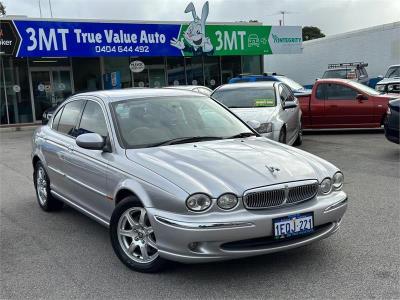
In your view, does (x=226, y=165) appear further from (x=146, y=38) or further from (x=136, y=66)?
(x=146, y=38)

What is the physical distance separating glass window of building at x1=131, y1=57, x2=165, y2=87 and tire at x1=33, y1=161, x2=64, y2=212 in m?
18.3

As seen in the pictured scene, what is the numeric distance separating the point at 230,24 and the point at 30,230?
2045 centimetres

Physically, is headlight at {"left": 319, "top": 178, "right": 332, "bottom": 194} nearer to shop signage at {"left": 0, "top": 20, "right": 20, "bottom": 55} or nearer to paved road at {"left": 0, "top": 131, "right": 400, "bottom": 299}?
paved road at {"left": 0, "top": 131, "right": 400, "bottom": 299}

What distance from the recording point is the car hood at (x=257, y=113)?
933cm

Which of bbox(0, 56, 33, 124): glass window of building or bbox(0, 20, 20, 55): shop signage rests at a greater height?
bbox(0, 20, 20, 55): shop signage

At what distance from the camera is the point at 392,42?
26797 millimetres

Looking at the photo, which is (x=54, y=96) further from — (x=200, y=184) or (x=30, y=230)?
(x=200, y=184)

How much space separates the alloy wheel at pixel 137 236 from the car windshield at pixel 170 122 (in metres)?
0.73

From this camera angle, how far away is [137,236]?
4309 mm

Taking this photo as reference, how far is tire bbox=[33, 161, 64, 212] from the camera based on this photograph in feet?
21.0

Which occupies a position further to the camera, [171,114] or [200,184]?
[171,114]

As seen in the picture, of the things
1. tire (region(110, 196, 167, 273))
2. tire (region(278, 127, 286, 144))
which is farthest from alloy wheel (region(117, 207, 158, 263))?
tire (region(278, 127, 286, 144))

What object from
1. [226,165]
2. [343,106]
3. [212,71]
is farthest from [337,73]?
[226,165]

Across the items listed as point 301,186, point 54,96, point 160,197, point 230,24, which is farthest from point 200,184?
point 230,24
